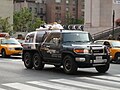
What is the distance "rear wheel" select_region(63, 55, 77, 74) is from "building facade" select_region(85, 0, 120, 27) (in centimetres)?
4320

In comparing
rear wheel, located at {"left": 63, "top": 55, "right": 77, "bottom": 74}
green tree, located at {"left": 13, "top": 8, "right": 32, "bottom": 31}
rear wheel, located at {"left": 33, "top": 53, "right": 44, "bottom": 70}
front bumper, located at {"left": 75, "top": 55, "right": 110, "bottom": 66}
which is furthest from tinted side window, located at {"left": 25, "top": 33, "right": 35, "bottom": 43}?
green tree, located at {"left": 13, "top": 8, "right": 32, "bottom": 31}

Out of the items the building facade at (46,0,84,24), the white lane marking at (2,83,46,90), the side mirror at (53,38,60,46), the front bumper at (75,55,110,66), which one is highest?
the building facade at (46,0,84,24)

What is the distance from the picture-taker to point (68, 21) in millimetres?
116312

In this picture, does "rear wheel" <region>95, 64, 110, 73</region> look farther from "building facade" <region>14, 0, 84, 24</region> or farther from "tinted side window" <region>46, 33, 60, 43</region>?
"building facade" <region>14, 0, 84, 24</region>

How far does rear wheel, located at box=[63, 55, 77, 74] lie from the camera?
→ 15.8 m

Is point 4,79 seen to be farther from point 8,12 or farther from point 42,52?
point 8,12

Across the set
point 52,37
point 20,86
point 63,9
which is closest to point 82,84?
point 20,86

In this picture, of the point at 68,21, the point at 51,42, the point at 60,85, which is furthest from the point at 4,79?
the point at 68,21

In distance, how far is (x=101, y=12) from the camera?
59.4m

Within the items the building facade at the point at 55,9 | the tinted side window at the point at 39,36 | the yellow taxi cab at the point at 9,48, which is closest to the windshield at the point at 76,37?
the tinted side window at the point at 39,36

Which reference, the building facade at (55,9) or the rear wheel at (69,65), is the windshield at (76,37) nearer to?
the rear wheel at (69,65)

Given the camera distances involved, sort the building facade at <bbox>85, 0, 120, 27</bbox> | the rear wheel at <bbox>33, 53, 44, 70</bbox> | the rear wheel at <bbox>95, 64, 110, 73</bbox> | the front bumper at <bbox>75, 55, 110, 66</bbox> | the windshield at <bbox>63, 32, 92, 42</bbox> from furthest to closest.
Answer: the building facade at <bbox>85, 0, 120, 27</bbox> < the rear wheel at <bbox>33, 53, 44, 70</bbox> < the windshield at <bbox>63, 32, 92, 42</bbox> < the rear wheel at <bbox>95, 64, 110, 73</bbox> < the front bumper at <bbox>75, 55, 110, 66</bbox>

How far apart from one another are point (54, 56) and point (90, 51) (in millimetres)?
1847

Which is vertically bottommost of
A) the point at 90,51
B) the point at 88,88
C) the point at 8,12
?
the point at 88,88
